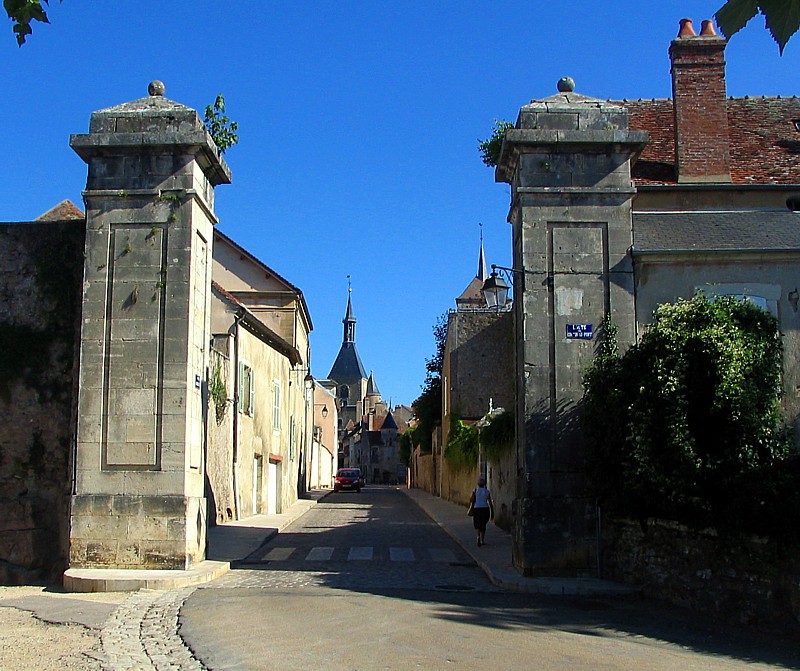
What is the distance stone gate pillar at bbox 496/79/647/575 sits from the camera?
12.7 meters

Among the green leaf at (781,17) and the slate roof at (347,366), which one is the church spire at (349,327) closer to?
the slate roof at (347,366)

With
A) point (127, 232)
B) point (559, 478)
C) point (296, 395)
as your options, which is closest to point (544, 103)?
point (559, 478)

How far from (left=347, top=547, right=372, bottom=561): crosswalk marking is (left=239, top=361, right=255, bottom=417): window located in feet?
25.1

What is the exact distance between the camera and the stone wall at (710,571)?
8516mm

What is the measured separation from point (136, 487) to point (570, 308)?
6.59 metres

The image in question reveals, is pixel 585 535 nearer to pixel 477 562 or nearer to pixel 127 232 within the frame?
pixel 477 562

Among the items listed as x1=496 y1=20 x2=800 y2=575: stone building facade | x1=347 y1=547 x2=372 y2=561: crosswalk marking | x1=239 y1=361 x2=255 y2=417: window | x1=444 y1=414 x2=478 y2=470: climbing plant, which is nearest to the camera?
x1=496 y1=20 x2=800 y2=575: stone building facade

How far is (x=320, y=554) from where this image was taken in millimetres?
16109

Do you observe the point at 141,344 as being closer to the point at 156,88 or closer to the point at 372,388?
the point at 156,88

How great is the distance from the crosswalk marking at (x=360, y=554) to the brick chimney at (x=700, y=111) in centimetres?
914

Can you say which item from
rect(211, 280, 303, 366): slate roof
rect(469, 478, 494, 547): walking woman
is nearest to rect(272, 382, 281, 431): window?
rect(211, 280, 303, 366): slate roof

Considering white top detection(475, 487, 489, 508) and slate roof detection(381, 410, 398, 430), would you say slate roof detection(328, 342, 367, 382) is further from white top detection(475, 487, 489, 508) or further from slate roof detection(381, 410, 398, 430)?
white top detection(475, 487, 489, 508)

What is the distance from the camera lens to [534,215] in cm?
1317

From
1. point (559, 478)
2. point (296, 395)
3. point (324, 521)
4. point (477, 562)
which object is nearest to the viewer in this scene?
point (559, 478)
